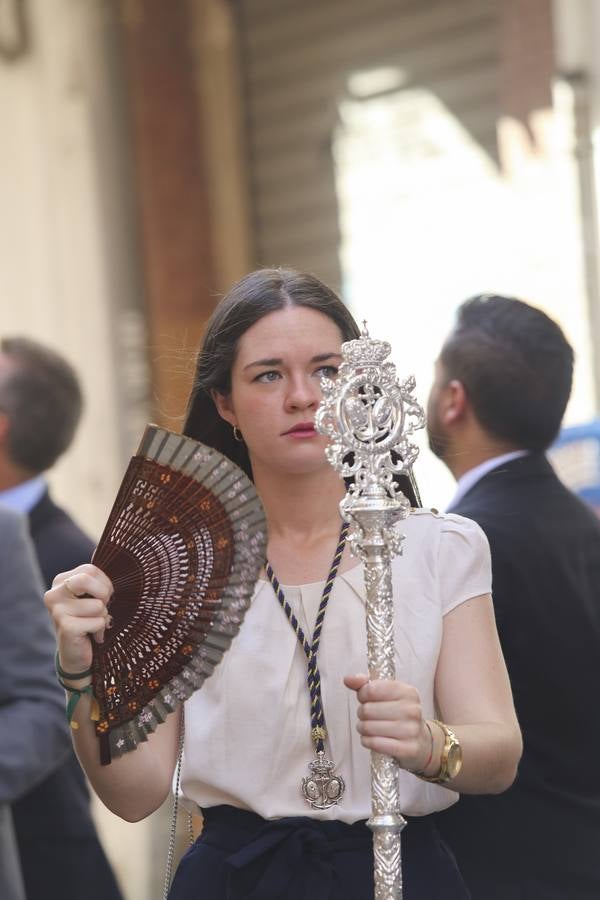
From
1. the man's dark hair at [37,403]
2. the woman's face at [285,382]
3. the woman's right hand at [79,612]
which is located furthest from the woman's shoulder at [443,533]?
the man's dark hair at [37,403]

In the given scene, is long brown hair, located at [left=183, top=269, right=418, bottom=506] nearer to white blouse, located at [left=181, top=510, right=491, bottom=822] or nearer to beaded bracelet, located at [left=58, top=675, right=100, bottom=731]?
white blouse, located at [left=181, top=510, right=491, bottom=822]

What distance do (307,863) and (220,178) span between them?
6.78m

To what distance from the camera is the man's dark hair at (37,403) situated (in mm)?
4457

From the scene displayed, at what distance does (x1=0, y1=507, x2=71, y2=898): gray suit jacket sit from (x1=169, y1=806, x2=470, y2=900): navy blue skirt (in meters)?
0.99

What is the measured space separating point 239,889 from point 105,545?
634 millimetres

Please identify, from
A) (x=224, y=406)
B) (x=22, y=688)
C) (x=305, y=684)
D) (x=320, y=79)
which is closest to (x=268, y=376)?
(x=224, y=406)

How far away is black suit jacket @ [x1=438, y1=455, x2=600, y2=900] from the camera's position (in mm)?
3008

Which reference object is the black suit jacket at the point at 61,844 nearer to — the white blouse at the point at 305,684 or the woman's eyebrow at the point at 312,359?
the white blouse at the point at 305,684

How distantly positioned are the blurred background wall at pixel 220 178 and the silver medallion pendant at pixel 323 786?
5009 millimetres

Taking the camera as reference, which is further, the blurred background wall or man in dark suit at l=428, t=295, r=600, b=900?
the blurred background wall

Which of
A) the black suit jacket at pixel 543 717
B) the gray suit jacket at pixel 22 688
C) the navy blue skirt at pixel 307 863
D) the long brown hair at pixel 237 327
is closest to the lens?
the navy blue skirt at pixel 307 863

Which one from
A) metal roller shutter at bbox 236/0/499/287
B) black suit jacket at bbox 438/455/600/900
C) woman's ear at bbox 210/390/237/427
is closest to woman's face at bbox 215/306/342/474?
woman's ear at bbox 210/390/237/427

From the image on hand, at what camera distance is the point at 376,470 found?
223 centimetres

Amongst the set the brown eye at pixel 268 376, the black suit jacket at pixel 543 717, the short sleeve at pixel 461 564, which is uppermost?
the brown eye at pixel 268 376
